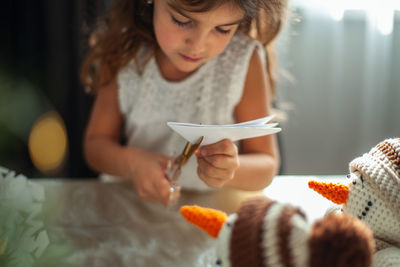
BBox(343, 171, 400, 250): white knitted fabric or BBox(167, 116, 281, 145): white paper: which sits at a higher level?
BBox(167, 116, 281, 145): white paper

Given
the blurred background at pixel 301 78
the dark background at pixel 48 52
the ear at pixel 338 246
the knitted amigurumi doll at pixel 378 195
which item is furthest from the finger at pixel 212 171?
the dark background at pixel 48 52

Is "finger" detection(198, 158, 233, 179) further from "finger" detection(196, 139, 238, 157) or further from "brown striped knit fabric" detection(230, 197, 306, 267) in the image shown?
"brown striped knit fabric" detection(230, 197, 306, 267)

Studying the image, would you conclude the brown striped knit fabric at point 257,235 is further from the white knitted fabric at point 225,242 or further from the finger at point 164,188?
the finger at point 164,188

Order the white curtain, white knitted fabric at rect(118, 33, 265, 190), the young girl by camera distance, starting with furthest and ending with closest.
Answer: the white curtain < white knitted fabric at rect(118, 33, 265, 190) < the young girl

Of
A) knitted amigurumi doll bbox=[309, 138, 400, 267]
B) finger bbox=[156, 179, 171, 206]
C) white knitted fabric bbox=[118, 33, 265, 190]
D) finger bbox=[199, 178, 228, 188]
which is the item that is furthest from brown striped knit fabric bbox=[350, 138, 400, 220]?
white knitted fabric bbox=[118, 33, 265, 190]

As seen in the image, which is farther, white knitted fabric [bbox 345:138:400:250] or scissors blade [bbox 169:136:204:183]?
scissors blade [bbox 169:136:204:183]

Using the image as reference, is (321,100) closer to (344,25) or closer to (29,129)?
(344,25)

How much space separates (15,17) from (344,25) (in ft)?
3.88

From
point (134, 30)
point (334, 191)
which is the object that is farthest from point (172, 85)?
point (334, 191)

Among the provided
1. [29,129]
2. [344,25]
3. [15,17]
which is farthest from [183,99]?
[344,25]

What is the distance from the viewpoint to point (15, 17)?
1.29 meters

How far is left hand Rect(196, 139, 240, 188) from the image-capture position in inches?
20.6

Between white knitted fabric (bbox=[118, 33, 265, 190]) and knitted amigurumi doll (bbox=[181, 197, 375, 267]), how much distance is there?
0.46 m

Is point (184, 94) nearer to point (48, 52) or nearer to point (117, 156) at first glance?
point (117, 156)
